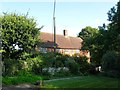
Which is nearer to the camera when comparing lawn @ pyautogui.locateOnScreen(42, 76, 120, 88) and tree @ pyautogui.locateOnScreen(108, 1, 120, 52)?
lawn @ pyautogui.locateOnScreen(42, 76, 120, 88)

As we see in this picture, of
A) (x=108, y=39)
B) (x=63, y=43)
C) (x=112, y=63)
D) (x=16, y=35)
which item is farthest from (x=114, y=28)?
(x=63, y=43)

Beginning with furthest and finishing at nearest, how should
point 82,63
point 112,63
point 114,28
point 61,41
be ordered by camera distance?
point 61,41 → point 82,63 → point 114,28 → point 112,63

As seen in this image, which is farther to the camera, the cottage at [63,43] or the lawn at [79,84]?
the cottage at [63,43]

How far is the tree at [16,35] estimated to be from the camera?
95.0 ft

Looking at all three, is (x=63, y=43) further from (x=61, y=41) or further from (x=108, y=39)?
(x=108, y=39)

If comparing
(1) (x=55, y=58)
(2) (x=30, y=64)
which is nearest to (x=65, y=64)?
(1) (x=55, y=58)

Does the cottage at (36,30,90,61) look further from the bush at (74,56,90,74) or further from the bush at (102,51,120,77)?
the bush at (102,51,120,77)

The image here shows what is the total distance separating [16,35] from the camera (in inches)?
1145

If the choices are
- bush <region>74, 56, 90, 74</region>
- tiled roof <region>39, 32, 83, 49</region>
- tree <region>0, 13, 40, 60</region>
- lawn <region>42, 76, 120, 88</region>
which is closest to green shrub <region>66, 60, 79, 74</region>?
bush <region>74, 56, 90, 74</region>

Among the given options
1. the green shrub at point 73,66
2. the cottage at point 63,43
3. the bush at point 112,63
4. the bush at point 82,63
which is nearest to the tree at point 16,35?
the green shrub at point 73,66

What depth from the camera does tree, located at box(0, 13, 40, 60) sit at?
29.0 metres

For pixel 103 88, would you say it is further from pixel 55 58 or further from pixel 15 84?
pixel 55 58

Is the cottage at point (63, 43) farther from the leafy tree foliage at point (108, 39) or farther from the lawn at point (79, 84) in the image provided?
the lawn at point (79, 84)

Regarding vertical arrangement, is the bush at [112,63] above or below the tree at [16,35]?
below
